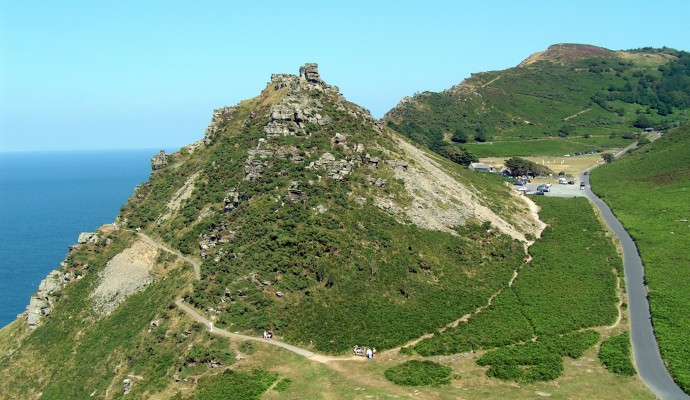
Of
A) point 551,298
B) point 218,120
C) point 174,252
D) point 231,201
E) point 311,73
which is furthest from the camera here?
point 218,120

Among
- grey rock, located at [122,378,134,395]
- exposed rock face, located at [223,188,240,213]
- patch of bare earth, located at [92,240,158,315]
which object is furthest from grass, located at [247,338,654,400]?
patch of bare earth, located at [92,240,158,315]

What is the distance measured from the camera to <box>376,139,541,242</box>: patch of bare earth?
83000 mm

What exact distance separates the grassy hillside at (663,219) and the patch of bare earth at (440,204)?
17991 mm

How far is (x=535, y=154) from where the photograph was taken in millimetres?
187250

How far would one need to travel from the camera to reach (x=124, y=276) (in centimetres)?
8238

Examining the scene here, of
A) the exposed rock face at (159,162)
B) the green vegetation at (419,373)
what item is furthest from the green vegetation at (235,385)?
the exposed rock face at (159,162)

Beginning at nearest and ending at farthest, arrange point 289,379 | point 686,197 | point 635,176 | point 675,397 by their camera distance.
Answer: point 675,397
point 289,379
point 686,197
point 635,176

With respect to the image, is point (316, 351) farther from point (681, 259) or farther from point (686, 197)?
point (686, 197)

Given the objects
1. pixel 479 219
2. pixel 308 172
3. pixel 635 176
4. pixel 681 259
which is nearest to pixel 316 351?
pixel 308 172

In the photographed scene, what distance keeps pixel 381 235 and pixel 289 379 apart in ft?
87.6

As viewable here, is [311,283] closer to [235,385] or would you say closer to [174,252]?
[235,385]

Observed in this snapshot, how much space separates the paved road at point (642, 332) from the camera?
170 ft

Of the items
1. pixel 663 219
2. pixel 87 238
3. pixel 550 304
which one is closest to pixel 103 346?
pixel 87 238

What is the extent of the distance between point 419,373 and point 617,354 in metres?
19.5
